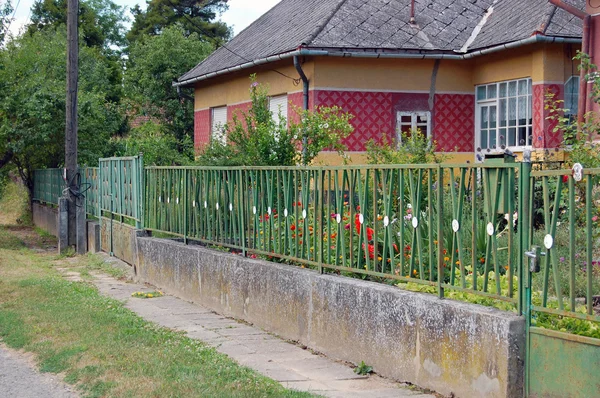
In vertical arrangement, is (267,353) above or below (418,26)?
below

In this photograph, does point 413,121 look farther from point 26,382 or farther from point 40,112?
point 26,382

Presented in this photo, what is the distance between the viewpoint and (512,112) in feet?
56.6

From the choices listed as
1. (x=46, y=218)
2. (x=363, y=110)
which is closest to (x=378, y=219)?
(x=363, y=110)

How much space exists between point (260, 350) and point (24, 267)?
8.53 meters

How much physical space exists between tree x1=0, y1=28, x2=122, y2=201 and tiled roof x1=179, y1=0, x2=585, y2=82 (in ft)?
15.7

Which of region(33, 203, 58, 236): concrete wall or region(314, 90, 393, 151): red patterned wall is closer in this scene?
region(314, 90, 393, 151): red patterned wall

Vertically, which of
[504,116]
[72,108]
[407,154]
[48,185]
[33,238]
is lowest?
[33,238]

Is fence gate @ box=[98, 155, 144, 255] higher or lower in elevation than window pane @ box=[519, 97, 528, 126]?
lower

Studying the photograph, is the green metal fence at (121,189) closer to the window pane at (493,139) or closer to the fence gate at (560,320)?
the window pane at (493,139)

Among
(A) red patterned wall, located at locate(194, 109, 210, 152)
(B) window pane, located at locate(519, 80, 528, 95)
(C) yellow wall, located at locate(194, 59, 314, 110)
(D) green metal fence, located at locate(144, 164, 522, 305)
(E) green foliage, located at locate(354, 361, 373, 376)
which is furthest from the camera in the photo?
(A) red patterned wall, located at locate(194, 109, 210, 152)

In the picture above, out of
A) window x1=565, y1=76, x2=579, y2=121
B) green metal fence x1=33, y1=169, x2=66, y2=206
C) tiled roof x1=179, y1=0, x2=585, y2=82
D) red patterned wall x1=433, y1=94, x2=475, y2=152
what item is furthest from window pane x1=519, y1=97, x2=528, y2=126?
green metal fence x1=33, y1=169, x2=66, y2=206

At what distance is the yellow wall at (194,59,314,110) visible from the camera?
18.7 metres

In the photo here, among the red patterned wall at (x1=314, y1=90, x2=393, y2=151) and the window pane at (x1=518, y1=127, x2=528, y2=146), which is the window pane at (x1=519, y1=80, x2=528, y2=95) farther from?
the red patterned wall at (x1=314, y1=90, x2=393, y2=151)

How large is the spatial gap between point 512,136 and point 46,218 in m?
14.0
